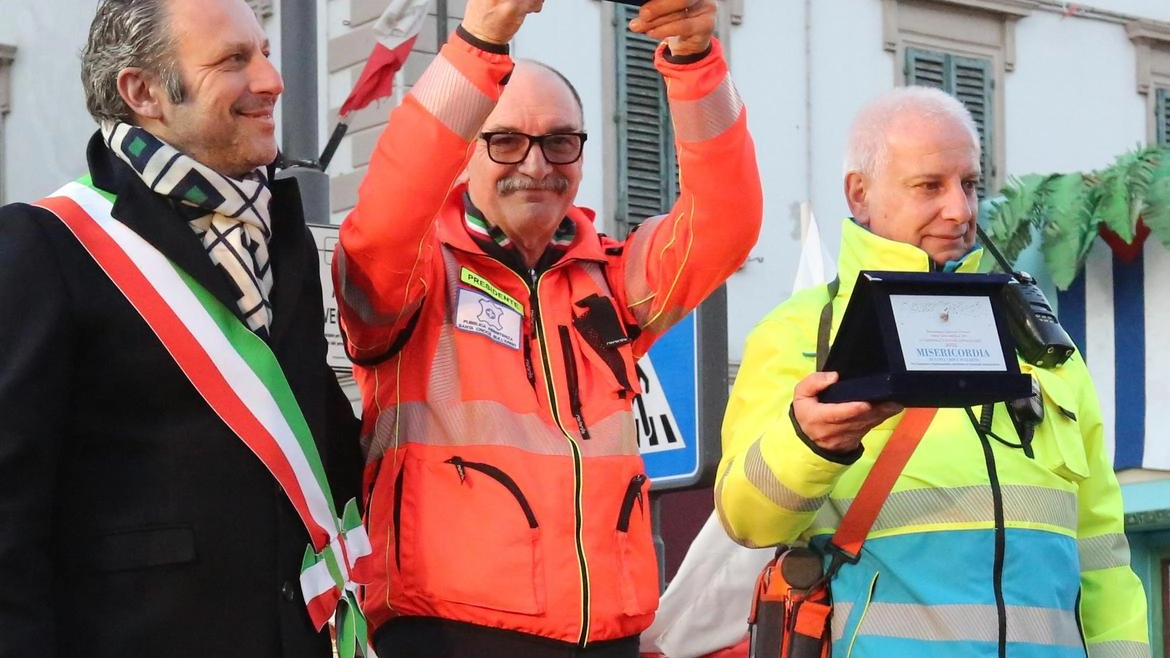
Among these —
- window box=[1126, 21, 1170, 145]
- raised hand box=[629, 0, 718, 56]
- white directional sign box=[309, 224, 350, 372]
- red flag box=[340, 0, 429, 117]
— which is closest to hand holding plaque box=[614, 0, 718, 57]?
raised hand box=[629, 0, 718, 56]

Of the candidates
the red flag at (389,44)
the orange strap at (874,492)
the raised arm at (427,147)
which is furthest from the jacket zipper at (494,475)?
the red flag at (389,44)

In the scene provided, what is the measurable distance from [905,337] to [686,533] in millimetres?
10586

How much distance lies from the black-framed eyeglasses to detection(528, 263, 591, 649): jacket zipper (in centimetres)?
24

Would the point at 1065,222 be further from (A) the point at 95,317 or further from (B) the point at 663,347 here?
(A) the point at 95,317

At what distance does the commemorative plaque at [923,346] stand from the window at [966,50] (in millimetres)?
16145

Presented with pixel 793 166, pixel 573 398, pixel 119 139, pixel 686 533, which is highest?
pixel 793 166

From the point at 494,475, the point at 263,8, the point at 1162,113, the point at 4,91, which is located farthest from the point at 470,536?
the point at 1162,113

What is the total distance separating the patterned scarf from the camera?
11.2 ft

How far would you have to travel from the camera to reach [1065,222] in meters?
7.18

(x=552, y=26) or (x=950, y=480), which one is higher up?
(x=552, y=26)

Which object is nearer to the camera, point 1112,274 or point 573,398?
point 573,398

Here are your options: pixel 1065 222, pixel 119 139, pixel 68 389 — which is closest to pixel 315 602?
pixel 68 389

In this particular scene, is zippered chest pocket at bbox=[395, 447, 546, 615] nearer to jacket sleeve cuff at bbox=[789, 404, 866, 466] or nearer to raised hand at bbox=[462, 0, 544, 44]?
jacket sleeve cuff at bbox=[789, 404, 866, 466]

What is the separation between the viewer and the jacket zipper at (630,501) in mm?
3637
